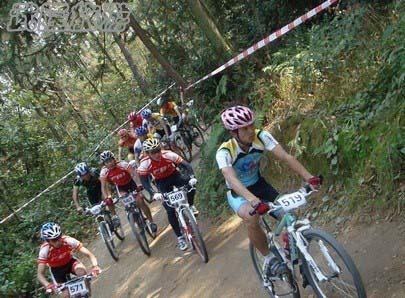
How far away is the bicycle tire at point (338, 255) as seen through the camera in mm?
4160

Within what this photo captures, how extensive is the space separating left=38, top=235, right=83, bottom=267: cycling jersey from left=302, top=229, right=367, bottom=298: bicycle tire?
14.7ft

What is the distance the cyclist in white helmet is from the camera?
773 centimetres

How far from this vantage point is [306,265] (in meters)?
4.58

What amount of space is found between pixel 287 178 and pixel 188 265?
2.26 m

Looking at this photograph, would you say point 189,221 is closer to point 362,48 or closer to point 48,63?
point 362,48

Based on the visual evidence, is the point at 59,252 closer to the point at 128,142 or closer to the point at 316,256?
the point at 316,256

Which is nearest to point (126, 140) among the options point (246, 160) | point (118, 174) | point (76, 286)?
point (118, 174)

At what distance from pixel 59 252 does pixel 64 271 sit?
14.8 inches

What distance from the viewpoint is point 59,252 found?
805cm

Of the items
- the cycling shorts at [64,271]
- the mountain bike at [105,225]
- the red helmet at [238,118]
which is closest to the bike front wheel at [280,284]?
the red helmet at [238,118]

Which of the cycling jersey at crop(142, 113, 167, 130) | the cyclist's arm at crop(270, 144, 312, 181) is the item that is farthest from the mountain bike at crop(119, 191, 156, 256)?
the cyclist's arm at crop(270, 144, 312, 181)

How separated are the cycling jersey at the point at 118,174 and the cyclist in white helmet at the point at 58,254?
275cm

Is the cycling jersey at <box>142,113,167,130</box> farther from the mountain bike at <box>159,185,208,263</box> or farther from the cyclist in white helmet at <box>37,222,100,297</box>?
the cyclist in white helmet at <box>37,222,100,297</box>

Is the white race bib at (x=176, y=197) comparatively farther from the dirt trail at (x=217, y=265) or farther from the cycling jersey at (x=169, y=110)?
the cycling jersey at (x=169, y=110)
